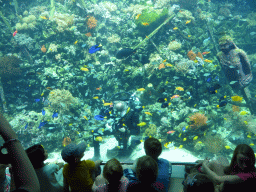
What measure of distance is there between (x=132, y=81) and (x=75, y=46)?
4.73 metres

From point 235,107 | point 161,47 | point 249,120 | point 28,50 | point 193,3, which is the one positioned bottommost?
point 249,120

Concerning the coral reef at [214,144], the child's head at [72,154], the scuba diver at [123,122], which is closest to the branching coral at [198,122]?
the coral reef at [214,144]

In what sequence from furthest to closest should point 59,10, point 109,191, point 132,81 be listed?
point 59,10 → point 132,81 → point 109,191

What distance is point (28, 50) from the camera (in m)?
10.5

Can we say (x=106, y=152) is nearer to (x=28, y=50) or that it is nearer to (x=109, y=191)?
(x=109, y=191)

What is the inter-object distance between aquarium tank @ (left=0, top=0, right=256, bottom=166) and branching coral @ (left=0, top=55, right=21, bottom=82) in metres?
0.06

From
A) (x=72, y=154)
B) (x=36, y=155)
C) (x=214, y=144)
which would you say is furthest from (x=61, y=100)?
(x=214, y=144)

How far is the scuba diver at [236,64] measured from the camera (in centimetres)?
775

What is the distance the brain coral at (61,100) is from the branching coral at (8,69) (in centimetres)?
372

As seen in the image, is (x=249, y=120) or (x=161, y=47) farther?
(x=161, y=47)

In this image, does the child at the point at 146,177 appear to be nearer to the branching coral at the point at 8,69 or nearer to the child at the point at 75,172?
the child at the point at 75,172

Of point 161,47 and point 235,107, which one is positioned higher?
point 161,47

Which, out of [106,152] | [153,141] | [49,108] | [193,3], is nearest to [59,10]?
[49,108]

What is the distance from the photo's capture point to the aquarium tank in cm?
619
